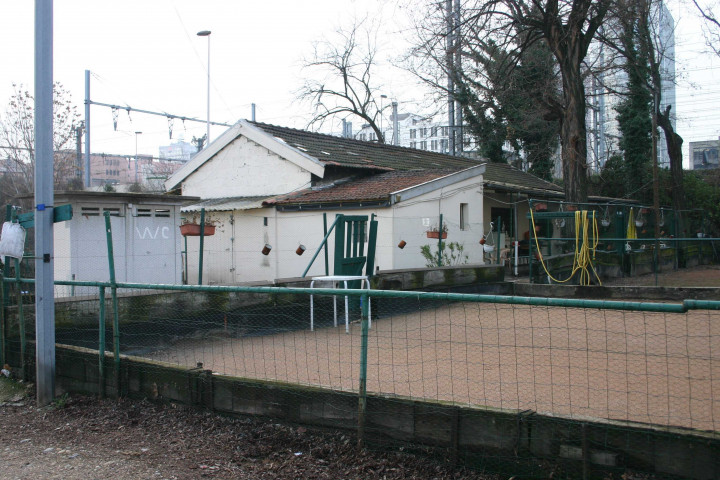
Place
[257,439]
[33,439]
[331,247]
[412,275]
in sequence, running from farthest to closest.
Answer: [331,247] → [412,275] → [33,439] → [257,439]

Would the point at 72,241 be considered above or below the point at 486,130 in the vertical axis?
below

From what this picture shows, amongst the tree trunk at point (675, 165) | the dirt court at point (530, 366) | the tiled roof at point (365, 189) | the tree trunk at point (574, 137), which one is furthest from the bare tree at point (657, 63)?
the dirt court at point (530, 366)

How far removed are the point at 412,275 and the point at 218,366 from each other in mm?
5684

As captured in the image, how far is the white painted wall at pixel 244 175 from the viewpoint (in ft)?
64.7

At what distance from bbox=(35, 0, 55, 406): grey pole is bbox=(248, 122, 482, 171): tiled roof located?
12.2m

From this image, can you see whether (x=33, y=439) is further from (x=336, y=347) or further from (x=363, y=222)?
(x=363, y=222)

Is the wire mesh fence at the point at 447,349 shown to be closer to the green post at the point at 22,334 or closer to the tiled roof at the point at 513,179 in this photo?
the green post at the point at 22,334

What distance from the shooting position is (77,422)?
20.3 feet

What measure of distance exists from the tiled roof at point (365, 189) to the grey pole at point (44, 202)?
9.81 metres

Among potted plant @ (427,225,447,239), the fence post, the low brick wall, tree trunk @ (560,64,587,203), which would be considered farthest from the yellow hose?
the fence post

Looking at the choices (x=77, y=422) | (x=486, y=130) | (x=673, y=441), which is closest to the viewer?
(x=673, y=441)

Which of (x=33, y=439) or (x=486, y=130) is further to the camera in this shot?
(x=486, y=130)

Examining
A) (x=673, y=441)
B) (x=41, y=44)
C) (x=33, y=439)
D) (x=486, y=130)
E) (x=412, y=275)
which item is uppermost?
(x=486, y=130)

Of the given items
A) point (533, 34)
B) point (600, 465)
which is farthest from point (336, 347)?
point (533, 34)
